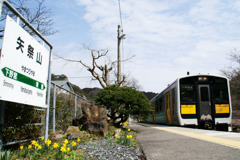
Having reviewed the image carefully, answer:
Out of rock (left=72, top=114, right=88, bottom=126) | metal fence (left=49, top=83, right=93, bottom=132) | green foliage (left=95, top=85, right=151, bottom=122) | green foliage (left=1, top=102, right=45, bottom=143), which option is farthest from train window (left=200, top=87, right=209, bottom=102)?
green foliage (left=1, top=102, right=45, bottom=143)

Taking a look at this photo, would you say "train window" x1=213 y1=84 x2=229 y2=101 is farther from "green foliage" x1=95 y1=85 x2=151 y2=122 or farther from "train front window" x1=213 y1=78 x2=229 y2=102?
"green foliage" x1=95 y1=85 x2=151 y2=122

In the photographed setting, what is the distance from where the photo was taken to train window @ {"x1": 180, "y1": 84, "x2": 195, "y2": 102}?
11828 mm

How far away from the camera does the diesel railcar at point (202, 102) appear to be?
1148cm

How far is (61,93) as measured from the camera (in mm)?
7500

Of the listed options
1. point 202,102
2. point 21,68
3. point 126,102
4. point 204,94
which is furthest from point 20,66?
point 204,94

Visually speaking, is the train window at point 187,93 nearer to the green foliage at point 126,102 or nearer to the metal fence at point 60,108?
the green foliage at point 126,102

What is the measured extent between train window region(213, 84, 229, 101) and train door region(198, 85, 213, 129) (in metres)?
0.35

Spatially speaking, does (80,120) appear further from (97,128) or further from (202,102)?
(202,102)

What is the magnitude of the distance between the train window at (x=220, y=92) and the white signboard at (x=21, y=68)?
398 inches

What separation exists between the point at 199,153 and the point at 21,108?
3415 millimetres

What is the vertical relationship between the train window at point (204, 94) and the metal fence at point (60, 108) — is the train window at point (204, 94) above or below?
above

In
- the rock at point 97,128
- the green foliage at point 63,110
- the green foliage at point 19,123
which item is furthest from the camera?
the green foliage at point 63,110

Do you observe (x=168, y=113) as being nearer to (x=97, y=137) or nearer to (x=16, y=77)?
(x=97, y=137)

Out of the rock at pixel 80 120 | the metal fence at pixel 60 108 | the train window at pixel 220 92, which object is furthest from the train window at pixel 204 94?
the metal fence at pixel 60 108
